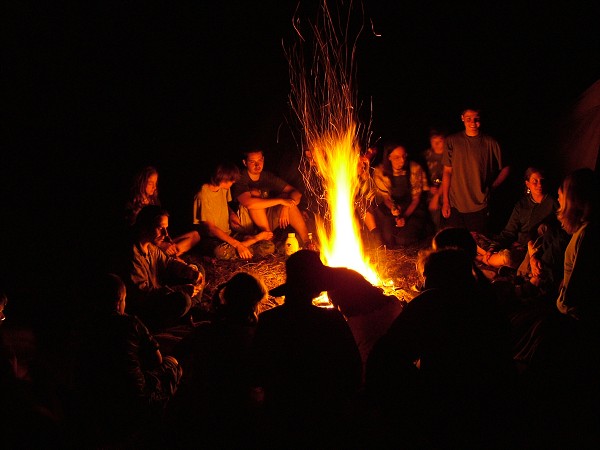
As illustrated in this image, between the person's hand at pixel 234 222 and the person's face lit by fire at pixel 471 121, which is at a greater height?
the person's face lit by fire at pixel 471 121

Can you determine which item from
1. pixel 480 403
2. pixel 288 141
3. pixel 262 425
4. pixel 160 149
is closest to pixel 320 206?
pixel 288 141

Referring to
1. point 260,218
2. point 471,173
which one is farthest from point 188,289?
point 471,173

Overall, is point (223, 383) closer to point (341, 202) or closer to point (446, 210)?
point (341, 202)

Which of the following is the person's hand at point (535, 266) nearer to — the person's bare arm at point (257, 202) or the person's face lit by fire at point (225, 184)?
the person's bare arm at point (257, 202)

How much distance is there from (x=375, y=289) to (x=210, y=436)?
1.45 metres

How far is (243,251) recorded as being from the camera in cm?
748

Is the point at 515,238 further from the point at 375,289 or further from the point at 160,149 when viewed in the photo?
the point at 160,149

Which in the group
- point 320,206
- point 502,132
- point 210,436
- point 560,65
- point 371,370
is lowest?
point 210,436

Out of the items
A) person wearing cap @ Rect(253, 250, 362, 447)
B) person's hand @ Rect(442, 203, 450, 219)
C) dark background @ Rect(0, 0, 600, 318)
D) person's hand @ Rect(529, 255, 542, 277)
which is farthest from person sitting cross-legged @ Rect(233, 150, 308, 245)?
person wearing cap @ Rect(253, 250, 362, 447)

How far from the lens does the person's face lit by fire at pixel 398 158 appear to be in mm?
8047

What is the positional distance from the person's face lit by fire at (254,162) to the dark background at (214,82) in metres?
1.94

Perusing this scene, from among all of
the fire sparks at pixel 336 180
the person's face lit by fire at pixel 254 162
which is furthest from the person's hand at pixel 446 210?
the person's face lit by fire at pixel 254 162

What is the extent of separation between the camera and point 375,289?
3.81 metres

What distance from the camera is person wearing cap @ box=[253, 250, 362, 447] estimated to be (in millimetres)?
3033
